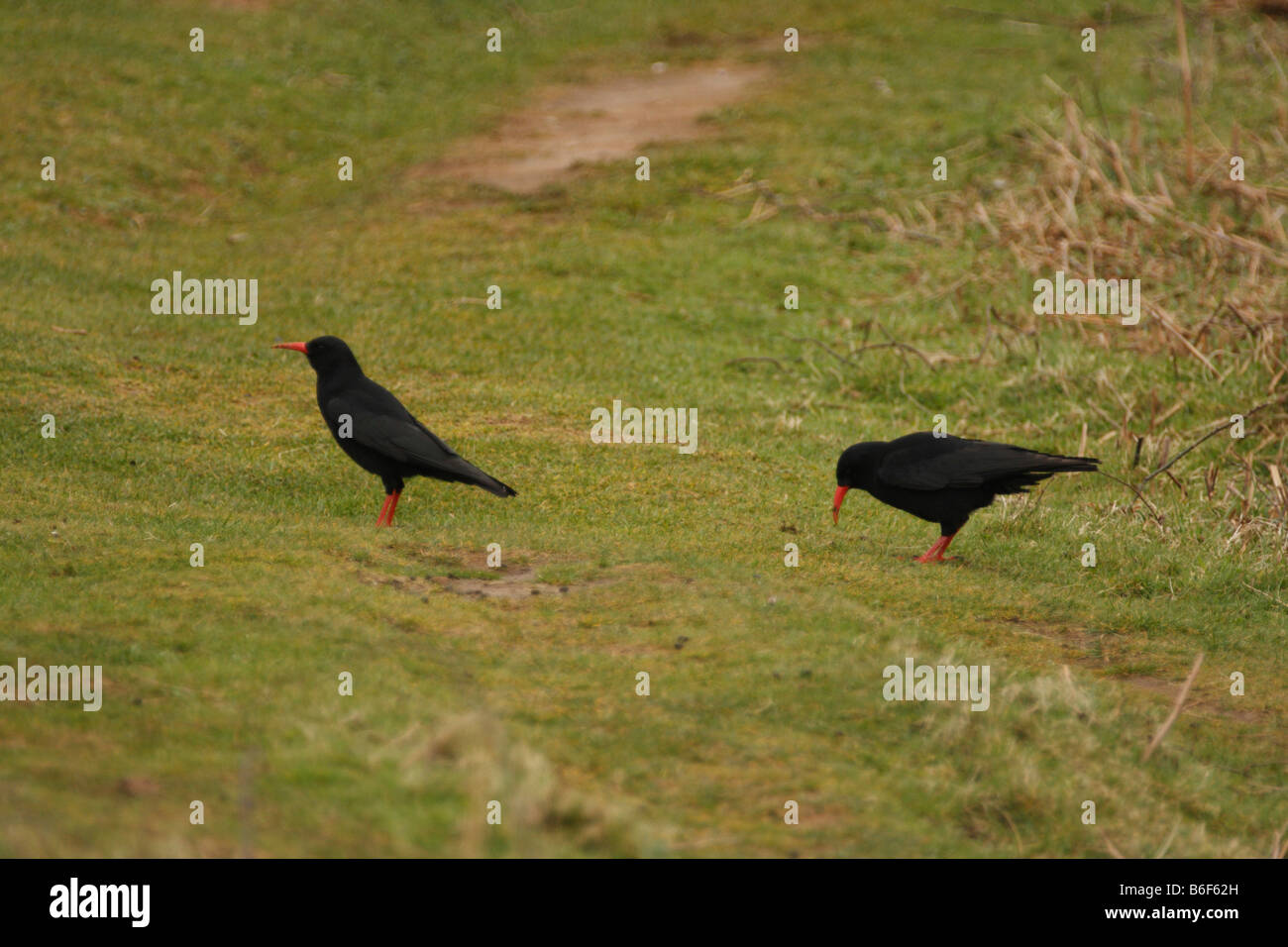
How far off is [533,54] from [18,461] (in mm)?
17599

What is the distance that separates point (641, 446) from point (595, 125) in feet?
38.5

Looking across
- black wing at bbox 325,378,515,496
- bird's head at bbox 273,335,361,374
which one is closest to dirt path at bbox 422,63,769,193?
bird's head at bbox 273,335,361,374

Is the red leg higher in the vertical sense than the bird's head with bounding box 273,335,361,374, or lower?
lower

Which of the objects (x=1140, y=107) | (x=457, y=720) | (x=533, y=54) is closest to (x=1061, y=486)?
(x=457, y=720)

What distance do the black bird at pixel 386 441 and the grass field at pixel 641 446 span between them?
38 cm

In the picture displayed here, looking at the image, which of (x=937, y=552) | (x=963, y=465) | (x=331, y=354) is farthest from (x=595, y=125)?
(x=963, y=465)

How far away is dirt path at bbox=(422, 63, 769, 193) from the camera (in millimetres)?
20906

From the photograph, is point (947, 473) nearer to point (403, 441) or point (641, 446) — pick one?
point (641, 446)

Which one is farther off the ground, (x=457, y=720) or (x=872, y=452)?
(x=872, y=452)

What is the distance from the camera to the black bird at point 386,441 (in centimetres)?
951

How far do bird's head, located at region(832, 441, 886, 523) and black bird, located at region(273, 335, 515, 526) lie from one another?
7.87 feet

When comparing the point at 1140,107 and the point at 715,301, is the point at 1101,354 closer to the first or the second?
the point at 715,301

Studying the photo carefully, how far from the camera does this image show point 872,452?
9.84 meters

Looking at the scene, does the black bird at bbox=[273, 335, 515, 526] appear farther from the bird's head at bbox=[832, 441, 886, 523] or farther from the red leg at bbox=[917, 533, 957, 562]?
the red leg at bbox=[917, 533, 957, 562]
